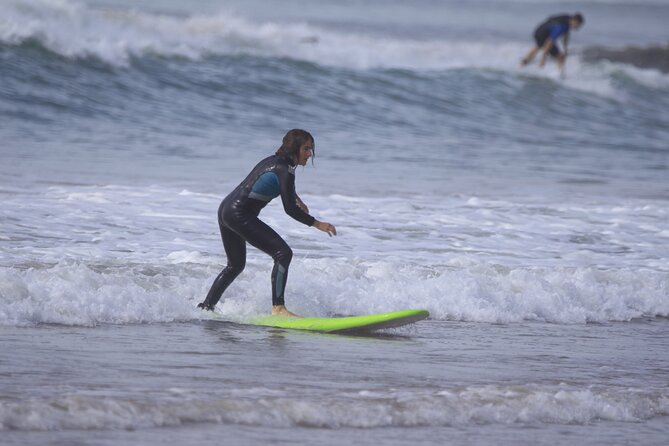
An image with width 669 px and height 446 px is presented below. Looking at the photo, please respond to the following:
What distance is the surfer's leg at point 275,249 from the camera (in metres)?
7.77

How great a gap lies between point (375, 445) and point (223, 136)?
1345 cm

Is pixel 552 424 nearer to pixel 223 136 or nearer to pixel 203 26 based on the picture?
pixel 223 136

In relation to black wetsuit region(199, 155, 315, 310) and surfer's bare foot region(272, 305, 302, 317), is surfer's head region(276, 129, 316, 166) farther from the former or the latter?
surfer's bare foot region(272, 305, 302, 317)

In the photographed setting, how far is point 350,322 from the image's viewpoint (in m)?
7.56

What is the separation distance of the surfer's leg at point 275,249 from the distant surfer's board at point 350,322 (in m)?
0.19

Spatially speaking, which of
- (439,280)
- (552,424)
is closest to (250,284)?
(439,280)

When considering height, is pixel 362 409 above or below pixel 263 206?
below

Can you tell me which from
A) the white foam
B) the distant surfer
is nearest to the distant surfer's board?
the white foam

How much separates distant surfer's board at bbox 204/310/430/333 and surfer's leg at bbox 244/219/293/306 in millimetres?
189

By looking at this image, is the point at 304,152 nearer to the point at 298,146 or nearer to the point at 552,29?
the point at 298,146

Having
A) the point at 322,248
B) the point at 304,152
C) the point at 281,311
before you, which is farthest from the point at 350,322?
the point at 322,248

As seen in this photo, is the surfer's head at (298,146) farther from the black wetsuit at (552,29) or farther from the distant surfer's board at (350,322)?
the black wetsuit at (552,29)

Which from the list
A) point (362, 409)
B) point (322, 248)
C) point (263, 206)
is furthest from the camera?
point (322, 248)

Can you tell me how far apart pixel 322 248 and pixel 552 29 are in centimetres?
1794
